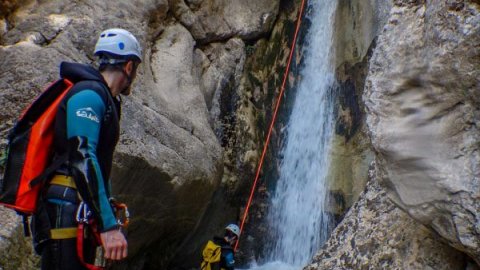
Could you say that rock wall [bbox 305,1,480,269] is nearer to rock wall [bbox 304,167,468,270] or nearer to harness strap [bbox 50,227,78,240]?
rock wall [bbox 304,167,468,270]

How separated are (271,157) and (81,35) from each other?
4.00m

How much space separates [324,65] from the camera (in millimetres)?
9969

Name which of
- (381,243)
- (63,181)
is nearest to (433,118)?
(381,243)

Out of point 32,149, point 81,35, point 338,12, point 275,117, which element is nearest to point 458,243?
point 32,149

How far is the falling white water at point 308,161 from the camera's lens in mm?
8984

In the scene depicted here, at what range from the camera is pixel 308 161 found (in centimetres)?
948

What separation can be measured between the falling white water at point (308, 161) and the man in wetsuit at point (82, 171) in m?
6.08

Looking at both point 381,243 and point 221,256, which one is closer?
point 381,243

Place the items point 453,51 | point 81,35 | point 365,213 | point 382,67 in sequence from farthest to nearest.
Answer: point 81,35, point 365,213, point 382,67, point 453,51

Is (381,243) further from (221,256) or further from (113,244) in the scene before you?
(221,256)

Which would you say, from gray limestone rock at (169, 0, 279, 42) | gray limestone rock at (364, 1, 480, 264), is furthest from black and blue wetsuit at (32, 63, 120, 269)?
gray limestone rock at (169, 0, 279, 42)

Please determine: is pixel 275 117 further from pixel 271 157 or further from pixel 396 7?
pixel 396 7

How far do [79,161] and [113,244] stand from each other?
39 centimetres

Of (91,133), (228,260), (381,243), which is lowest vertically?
(228,260)
